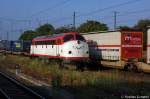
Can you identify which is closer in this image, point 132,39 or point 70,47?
point 70,47

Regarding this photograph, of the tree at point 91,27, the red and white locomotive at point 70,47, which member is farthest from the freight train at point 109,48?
the tree at point 91,27

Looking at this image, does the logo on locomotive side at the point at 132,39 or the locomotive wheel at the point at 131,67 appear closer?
the locomotive wheel at the point at 131,67

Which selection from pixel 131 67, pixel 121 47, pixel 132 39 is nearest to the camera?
pixel 131 67

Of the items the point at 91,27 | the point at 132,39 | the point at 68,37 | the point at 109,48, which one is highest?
the point at 91,27

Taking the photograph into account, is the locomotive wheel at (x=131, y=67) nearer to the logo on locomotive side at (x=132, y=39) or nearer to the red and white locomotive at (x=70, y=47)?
the logo on locomotive side at (x=132, y=39)

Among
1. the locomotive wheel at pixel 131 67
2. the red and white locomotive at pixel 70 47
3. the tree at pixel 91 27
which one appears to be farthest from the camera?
the tree at pixel 91 27

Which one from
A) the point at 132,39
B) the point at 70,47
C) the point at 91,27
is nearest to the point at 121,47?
the point at 132,39

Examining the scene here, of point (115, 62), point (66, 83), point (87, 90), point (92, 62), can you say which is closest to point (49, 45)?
point (92, 62)

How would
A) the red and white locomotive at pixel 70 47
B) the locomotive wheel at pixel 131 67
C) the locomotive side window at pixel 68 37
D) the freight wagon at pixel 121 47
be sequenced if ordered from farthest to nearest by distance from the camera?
the locomotive side window at pixel 68 37, the red and white locomotive at pixel 70 47, the freight wagon at pixel 121 47, the locomotive wheel at pixel 131 67

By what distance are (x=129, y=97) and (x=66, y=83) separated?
24.0 ft

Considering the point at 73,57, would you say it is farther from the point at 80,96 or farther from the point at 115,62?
the point at 80,96

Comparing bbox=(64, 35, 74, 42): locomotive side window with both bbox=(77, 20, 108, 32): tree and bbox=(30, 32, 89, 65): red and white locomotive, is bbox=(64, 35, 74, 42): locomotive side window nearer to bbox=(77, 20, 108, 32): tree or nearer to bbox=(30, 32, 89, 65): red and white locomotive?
bbox=(30, 32, 89, 65): red and white locomotive

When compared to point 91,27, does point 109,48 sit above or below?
below

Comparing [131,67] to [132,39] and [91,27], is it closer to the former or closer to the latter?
[132,39]
